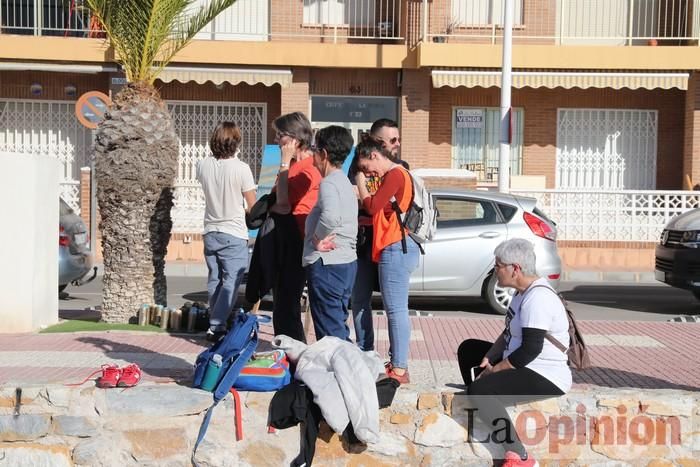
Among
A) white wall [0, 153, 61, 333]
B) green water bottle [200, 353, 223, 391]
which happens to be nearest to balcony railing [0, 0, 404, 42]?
white wall [0, 153, 61, 333]

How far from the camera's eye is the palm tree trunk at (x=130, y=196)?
31.7 feet

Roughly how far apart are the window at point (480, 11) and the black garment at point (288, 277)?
1638 centimetres

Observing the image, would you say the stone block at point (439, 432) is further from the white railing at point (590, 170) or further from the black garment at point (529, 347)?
the white railing at point (590, 170)

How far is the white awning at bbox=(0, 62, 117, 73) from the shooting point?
2170 cm

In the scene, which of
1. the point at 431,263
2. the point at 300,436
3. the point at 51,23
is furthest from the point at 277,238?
the point at 51,23

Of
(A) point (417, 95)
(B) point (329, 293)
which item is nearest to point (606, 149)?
(A) point (417, 95)

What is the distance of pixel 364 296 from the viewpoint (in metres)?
7.04

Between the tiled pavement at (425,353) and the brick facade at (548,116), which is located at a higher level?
the brick facade at (548,116)

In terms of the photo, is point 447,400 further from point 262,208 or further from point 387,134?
point 262,208

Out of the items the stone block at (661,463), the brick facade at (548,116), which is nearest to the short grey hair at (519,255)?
the stone block at (661,463)

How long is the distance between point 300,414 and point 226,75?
54.1ft

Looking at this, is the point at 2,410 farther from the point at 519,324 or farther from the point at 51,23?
the point at 51,23

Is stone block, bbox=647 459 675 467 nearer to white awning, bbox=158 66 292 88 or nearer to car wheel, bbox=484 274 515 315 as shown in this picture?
car wheel, bbox=484 274 515 315

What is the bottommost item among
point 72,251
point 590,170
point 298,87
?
point 72,251
